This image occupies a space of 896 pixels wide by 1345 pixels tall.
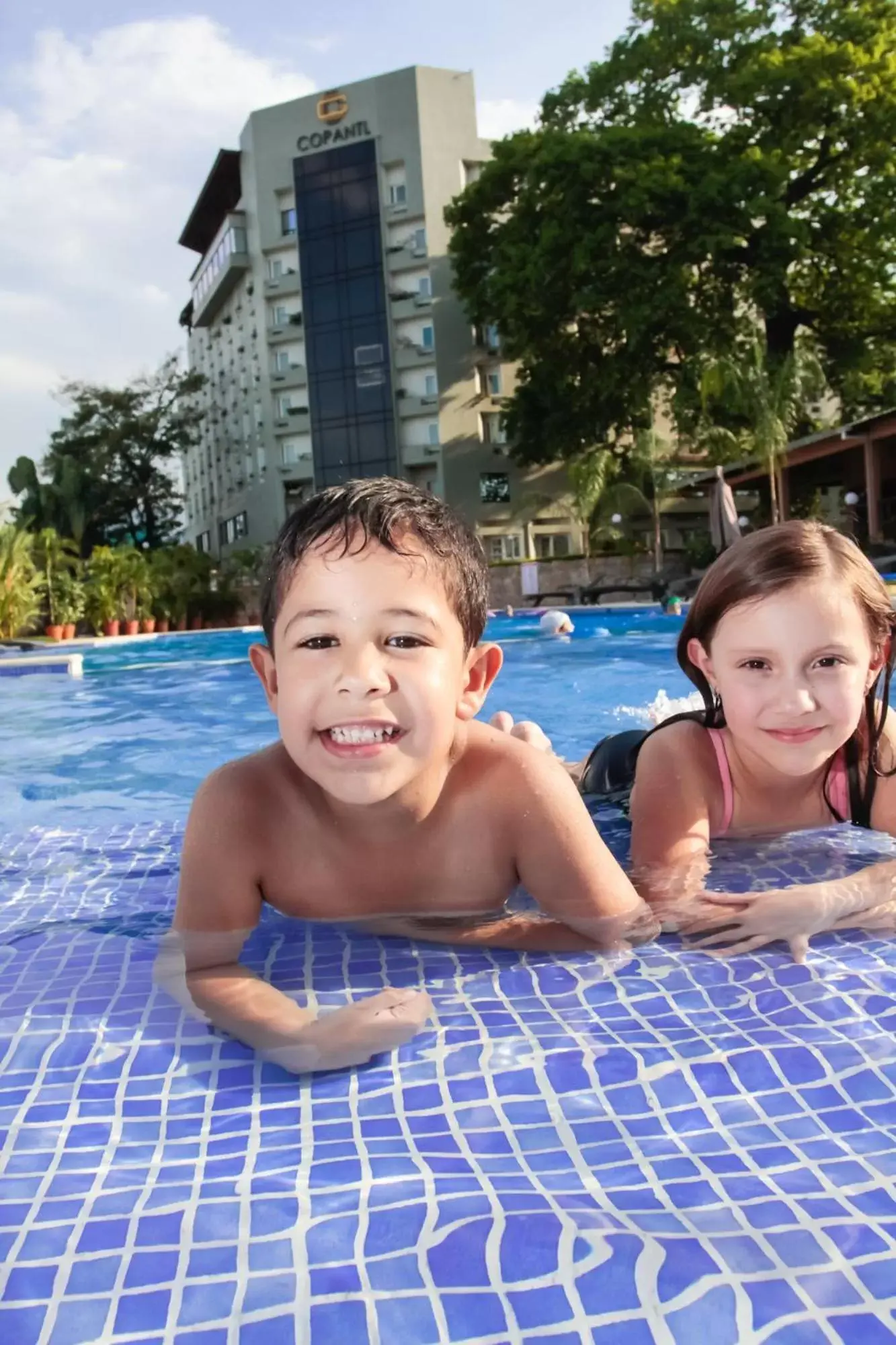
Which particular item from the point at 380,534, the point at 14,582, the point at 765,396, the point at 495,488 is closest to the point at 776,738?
the point at 380,534

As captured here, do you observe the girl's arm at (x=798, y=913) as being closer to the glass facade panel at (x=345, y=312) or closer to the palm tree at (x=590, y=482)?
the palm tree at (x=590, y=482)

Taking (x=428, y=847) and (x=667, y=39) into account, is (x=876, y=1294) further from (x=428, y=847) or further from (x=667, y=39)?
(x=667, y=39)

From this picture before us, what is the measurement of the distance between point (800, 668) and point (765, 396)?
73.0ft

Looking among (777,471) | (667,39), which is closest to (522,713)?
(777,471)

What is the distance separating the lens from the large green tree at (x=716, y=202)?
24.8 metres

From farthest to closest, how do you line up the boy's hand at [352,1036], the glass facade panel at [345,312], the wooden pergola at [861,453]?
the glass facade panel at [345,312] < the wooden pergola at [861,453] < the boy's hand at [352,1036]

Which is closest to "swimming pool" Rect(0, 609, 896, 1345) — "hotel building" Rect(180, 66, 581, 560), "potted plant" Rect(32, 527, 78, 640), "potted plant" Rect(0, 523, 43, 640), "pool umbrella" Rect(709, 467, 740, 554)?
"pool umbrella" Rect(709, 467, 740, 554)

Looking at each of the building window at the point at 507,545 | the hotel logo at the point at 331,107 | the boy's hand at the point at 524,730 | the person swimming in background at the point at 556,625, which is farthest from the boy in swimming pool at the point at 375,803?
the hotel logo at the point at 331,107

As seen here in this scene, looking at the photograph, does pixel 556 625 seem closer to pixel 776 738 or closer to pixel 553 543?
pixel 776 738

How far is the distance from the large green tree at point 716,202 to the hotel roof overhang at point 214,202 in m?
17.0

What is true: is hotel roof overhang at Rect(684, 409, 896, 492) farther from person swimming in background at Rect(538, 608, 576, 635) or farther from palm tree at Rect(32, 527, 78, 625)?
palm tree at Rect(32, 527, 78, 625)

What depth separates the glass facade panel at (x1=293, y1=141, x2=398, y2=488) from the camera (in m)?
38.2

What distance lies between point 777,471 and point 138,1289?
79.6ft

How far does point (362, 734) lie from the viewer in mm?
1907
